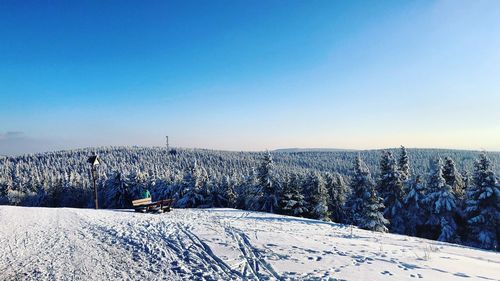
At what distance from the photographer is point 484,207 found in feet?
94.9

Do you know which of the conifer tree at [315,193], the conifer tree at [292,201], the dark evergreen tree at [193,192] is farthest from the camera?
the dark evergreen tree at [193,192]

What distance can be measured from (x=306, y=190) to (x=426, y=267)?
34.3 m

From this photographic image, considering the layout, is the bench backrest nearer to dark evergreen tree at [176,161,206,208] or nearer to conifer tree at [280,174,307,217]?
conifer tree at [280,174,307,217]

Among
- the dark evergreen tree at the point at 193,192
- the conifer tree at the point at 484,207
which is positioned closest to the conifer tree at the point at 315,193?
the conifer tree at the point at 484,207

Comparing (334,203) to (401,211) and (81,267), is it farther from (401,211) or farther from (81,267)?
(81,267)

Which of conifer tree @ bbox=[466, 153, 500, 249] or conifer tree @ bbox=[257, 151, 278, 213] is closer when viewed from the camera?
conifer tree @ bbox=[466, 153, 500, 249]

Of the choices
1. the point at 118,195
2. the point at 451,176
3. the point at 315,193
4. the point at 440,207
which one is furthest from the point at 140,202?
the point at 118,195

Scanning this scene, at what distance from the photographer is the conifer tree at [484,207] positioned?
28.1m

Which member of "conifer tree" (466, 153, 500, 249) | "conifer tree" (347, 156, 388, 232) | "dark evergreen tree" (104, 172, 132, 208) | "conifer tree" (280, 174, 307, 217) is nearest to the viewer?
"conifer tree" (466, 153, 500, 249)

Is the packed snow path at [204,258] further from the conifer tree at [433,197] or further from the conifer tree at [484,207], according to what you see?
the conifer tree at [433,197]

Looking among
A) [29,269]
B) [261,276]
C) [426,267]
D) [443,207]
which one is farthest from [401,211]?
[29,269]

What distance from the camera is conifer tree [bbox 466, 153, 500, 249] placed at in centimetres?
2808

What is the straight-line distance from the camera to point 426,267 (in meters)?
7.92

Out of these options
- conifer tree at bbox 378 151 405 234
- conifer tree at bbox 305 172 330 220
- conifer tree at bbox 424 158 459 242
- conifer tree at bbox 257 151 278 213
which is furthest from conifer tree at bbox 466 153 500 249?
conifer tree at bbox 257 151 278 213
